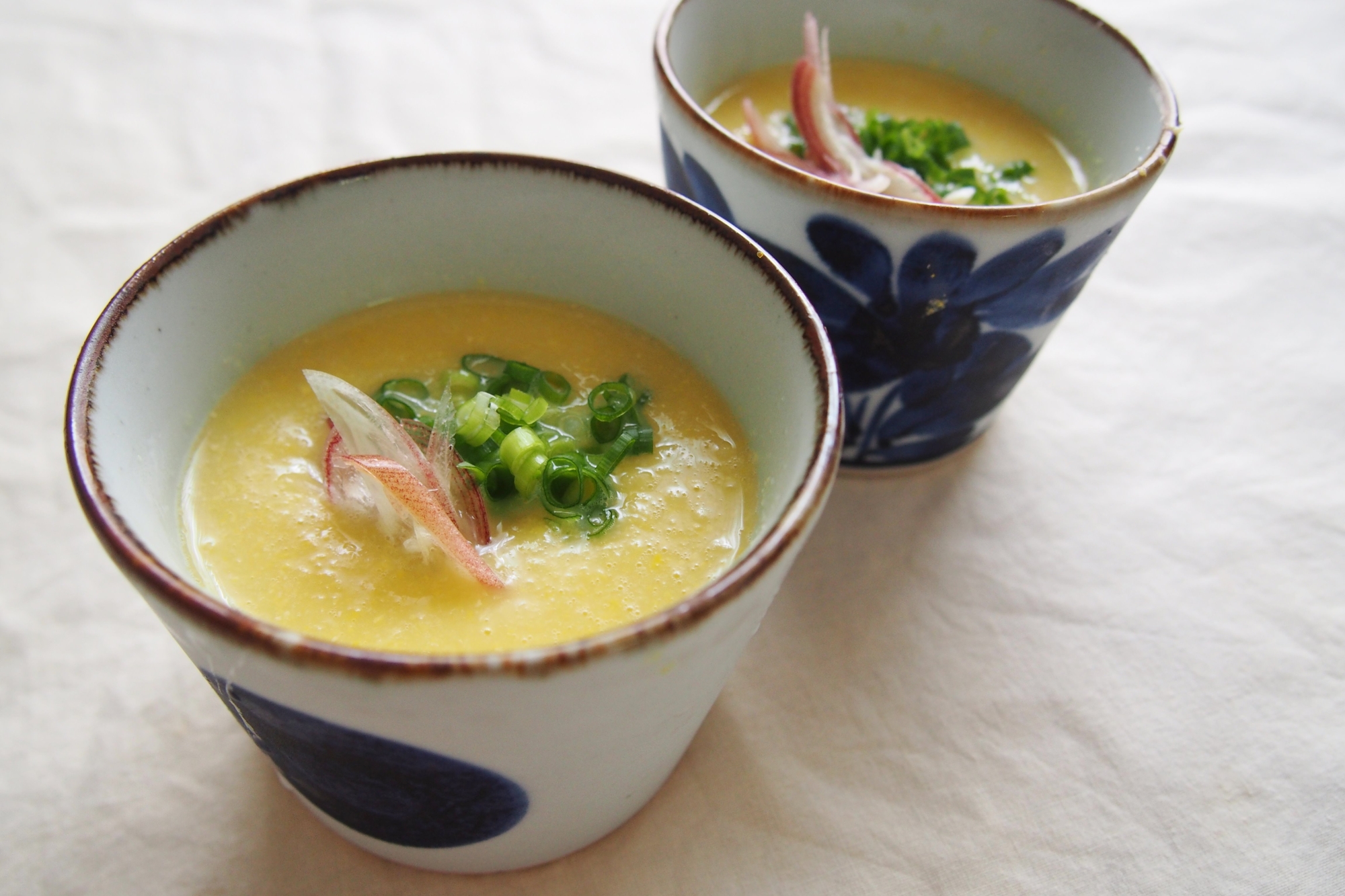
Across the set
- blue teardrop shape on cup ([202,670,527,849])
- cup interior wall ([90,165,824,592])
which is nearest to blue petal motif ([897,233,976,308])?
cup interior wall ([90,165,824,592])

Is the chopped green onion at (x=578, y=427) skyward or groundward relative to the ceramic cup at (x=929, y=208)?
groundward

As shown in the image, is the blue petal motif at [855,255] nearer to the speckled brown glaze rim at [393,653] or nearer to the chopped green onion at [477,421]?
the speckled brown glaze rim at [393,653]

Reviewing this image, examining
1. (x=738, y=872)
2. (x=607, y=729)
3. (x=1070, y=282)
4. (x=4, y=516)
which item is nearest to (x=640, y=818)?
(x=738, y=872)

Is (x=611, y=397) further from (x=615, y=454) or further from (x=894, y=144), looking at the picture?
(x=894, y=144)

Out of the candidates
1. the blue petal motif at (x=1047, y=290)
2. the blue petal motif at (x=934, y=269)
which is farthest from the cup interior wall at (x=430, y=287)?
the blue petal motif at (x=1047, y=290)

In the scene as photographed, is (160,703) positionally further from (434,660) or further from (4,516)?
(434,660)

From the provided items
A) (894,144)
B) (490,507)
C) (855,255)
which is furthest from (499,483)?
(894,144)

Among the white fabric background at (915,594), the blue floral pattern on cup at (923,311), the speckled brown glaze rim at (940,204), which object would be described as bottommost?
the white fabric background at (915,594)
